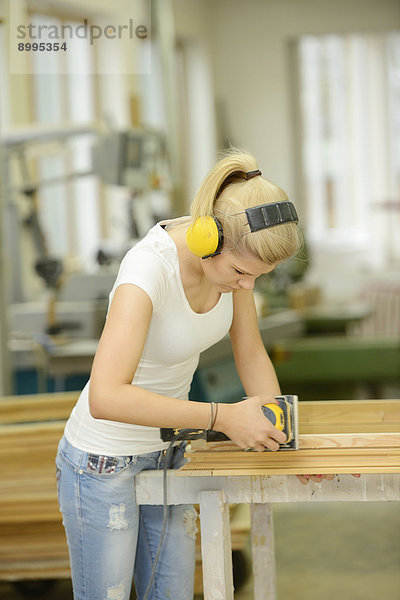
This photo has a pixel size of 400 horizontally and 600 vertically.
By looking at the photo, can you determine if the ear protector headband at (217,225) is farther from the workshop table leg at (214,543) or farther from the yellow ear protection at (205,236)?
the workshop table leg at (214,543)

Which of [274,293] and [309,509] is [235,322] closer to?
[309,509]

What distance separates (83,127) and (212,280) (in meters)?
2.56

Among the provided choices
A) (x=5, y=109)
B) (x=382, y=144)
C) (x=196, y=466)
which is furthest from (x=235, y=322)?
(x=382, y=144)

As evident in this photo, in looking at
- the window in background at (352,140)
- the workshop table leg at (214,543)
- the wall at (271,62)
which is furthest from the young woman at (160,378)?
the window in background at (352,140)

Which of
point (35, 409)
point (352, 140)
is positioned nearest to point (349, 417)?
point (35, 409)

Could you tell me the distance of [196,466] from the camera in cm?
148

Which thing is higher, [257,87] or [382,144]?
[257,87]

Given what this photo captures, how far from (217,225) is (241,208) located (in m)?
0.05

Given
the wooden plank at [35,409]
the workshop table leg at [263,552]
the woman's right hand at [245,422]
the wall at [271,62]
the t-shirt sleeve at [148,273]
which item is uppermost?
the wall at [271,62]

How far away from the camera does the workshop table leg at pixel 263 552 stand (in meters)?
1.99

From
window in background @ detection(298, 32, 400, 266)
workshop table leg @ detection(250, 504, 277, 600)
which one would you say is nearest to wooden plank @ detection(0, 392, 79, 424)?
workshop table leg @ detection(250, 504, 277, 600)

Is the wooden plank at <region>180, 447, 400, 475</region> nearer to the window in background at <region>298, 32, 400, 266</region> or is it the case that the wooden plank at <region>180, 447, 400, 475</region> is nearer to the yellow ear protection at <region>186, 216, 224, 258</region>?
the yellow ear protection at <region>186, 216, 224, 258</region>

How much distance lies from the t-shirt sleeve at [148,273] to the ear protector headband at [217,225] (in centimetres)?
6

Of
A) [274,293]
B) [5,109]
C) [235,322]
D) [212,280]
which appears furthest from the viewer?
[274,293]
